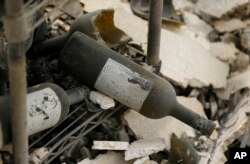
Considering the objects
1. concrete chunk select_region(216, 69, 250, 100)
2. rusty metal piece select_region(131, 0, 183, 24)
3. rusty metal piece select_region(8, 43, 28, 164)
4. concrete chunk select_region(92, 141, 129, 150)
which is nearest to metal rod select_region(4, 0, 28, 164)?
rusty metal piece select_region(8, 43, 28, 164)

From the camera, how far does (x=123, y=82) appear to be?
2.13m

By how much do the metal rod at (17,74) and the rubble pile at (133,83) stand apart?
0.10 metres

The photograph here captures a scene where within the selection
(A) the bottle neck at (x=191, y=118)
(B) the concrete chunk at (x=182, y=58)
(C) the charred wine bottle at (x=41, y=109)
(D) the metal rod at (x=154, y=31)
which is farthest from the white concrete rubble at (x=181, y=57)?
(C) the charred wine bottle at (x=41, y=109)

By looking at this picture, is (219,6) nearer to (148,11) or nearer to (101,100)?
(148,11)

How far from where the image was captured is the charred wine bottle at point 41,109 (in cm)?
182

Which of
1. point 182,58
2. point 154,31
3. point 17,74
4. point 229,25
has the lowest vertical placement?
point 182,58

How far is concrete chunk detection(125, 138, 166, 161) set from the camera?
7.30 ft

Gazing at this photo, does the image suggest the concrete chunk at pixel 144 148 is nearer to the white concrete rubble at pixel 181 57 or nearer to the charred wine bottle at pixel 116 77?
the charred wine bottle at pixel 116 77

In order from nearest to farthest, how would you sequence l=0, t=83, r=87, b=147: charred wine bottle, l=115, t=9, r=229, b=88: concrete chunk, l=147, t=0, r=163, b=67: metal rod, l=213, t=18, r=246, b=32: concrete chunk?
l=0, t=83, r=87, b=147: charred wine bottle, l=147, t=0, r=163, b=67: metal rod, l=115, t=9, r=229, b=88: concrete chunk, l=213, t=18, r=246, b=32: concrete chunk

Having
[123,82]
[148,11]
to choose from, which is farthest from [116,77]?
[148,11]

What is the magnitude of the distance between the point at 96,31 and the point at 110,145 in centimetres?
52

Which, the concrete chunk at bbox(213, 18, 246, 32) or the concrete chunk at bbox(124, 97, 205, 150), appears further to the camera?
the concrete chunk at bbox(213, 18, 246, 32)

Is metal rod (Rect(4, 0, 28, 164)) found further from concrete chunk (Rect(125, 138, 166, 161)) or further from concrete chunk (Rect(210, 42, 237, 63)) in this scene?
concrete chunk (Rect(210, 42, 237, 63))

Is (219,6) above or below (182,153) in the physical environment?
above
